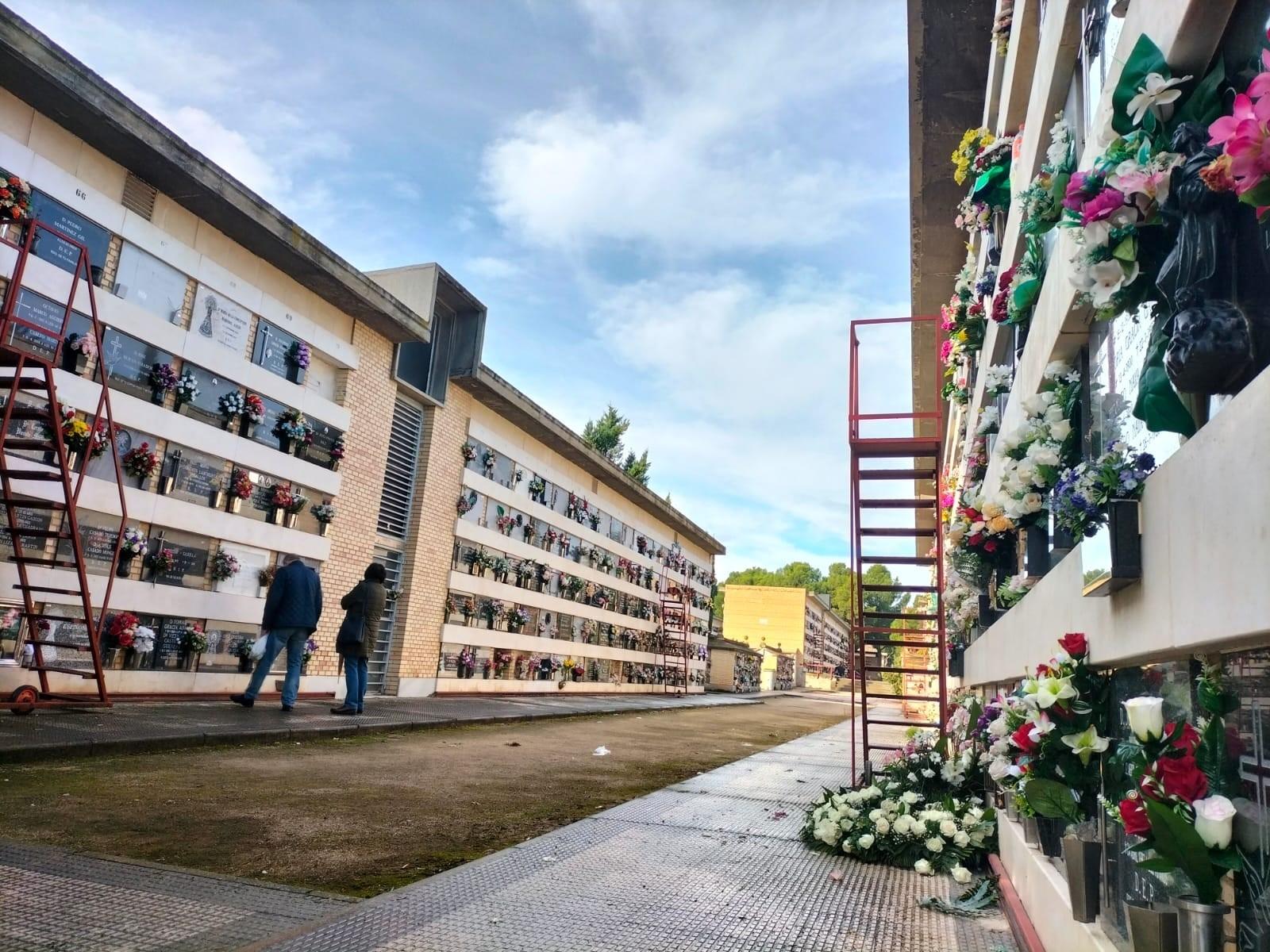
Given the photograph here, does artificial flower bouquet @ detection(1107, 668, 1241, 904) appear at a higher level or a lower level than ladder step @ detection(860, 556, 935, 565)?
lower

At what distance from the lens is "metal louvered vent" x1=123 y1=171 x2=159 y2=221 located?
10070 millimetres

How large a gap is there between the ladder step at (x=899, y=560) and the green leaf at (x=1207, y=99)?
5434 mm

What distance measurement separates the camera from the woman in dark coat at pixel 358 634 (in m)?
10.2

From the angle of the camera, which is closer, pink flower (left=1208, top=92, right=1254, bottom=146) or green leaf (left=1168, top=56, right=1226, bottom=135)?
pink flower (left=1208, top=92, right=1254, bottom=146)

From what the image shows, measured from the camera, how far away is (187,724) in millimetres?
7660

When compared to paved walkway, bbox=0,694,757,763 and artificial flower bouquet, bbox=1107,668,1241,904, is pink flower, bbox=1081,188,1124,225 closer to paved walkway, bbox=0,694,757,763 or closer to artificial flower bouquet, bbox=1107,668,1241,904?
artificial flower bouquet, bbox=1107,668,1241,904

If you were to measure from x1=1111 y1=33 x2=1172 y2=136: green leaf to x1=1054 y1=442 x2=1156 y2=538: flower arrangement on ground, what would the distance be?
84cm

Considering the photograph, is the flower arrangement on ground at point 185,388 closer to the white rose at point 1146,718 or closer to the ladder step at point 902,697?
the ladder step at point 902,697

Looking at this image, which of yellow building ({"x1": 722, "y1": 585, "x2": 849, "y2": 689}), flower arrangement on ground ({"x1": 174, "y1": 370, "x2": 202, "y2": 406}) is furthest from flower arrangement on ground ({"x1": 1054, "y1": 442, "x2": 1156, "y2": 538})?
yellow building ({"x1": 722, "y1": 585, "x2": 849, "y2": 689})

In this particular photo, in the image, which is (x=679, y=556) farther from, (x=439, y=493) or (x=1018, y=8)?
(x=1018, y=8)

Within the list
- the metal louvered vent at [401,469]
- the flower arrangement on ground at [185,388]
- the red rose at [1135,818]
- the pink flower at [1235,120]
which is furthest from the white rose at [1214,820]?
the metal louvered vent at [401,469]

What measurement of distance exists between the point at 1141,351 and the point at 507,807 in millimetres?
4511

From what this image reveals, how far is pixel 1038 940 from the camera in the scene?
2947 millimetres

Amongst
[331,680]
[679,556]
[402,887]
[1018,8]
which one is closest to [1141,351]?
[402,887]
